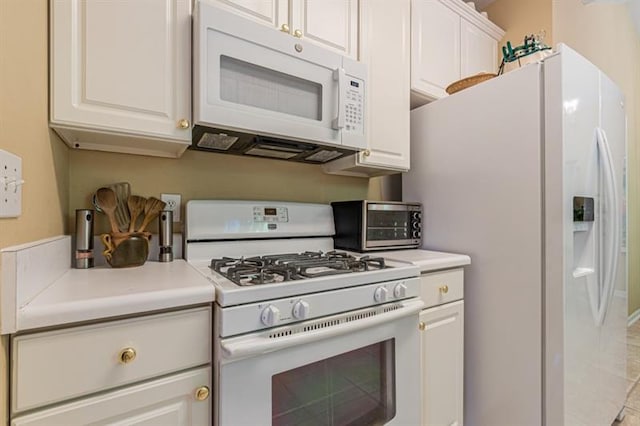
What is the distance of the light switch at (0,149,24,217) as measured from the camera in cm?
62

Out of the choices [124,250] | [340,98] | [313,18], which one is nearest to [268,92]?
[340,98]

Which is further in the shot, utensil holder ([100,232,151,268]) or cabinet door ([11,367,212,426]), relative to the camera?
utensil holder ([100,232,151,268])

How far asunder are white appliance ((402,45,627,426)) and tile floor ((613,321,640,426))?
18 centimetres

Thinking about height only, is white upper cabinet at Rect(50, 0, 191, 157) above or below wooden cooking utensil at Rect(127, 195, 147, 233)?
above

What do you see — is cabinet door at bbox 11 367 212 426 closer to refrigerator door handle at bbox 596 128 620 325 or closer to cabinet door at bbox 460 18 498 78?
refrigerator door handle at bbox 596 128 620 325

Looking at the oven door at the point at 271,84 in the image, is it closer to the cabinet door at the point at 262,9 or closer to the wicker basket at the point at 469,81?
the cabinet door at the point at 262,9

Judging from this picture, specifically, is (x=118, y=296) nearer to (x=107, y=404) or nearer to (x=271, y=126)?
(x=107, y=404)

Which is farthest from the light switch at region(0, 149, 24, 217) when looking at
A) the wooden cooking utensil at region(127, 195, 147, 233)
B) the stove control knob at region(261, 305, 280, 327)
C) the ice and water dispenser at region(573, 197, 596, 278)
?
the ice and water dispenser at region(573, 197, 596, 278)

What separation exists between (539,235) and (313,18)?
130 centimetres

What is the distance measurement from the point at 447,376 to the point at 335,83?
4.44 feet

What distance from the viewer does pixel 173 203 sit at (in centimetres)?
137

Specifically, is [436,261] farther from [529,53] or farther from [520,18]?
[520,18]

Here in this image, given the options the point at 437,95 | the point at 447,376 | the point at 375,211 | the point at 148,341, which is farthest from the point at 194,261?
the point at 437,95

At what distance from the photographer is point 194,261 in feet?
4.19
